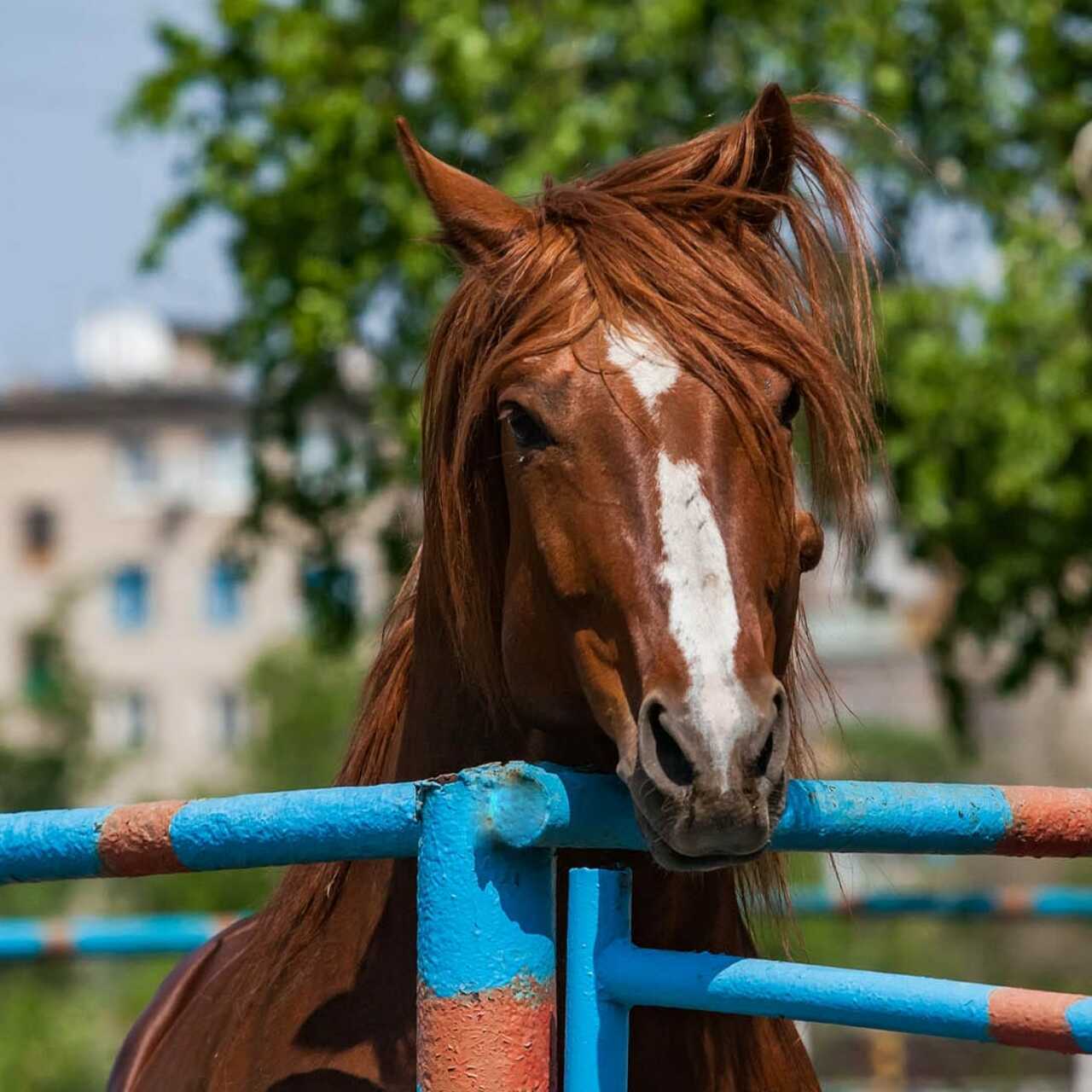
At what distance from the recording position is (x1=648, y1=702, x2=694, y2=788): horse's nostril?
1.70 metres

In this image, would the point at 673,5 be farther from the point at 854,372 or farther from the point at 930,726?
the point at 930,726

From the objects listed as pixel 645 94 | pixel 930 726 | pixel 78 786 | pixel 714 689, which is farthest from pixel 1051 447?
pixel 930 726

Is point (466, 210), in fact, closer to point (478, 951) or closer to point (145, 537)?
point (478, 951)

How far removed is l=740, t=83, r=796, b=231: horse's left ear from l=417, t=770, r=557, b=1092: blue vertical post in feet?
3.10

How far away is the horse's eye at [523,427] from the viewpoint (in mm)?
2008

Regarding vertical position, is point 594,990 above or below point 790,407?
below

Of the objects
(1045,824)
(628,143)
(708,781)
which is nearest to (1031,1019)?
(1045,824)

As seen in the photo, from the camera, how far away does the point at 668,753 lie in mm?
1732

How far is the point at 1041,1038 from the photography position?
63.5 inches

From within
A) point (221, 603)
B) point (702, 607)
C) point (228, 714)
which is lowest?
point (702, 607)

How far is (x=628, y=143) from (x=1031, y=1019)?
7.73 meters

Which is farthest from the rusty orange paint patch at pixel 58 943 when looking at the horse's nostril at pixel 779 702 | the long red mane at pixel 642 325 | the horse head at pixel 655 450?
the horse's nostril at pixel 779 702

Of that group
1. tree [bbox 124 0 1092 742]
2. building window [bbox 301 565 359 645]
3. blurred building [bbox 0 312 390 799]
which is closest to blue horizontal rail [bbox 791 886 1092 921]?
tree [bbox 124 0 1092 742]

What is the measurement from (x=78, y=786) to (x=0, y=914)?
6.55 meters
